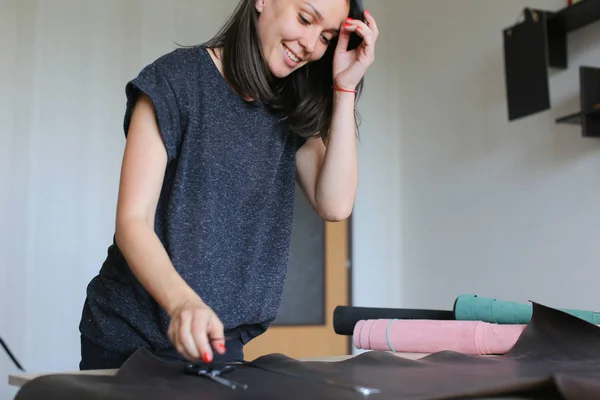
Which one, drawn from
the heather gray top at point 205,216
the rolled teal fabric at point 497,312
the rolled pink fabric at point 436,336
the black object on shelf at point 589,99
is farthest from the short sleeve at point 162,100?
the black object on shelf at point 589,99

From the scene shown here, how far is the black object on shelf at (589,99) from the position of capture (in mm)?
2553

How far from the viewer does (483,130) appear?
3.26 meters

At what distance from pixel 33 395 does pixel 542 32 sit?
8.15 ft

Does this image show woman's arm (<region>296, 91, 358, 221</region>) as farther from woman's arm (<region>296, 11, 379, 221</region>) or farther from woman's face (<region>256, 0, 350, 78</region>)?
woman's face (<region>256, 0, 350, 78</region>)

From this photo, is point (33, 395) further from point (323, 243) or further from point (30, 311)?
point (323, 243)

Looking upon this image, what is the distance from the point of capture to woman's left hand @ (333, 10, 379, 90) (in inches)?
46.3

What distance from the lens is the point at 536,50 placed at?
2.70 meters

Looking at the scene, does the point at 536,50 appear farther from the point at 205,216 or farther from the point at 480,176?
the point at 205,216

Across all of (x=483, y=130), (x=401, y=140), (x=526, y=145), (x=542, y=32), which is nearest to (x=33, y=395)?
(x=542, y=32)

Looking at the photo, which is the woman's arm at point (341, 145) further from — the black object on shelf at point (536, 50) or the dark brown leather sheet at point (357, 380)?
the black object on shelf at point (536, 50)

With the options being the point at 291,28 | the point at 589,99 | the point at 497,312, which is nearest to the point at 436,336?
the point at 497,312

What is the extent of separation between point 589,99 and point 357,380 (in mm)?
2182

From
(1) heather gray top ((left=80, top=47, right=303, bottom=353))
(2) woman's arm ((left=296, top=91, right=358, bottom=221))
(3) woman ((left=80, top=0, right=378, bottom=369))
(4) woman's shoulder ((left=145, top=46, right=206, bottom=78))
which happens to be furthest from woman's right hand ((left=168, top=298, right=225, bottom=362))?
(2) woman's arm ((left=296, top=91, right=358, bottom=221))

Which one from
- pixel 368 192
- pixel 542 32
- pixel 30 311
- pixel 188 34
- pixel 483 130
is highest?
pixel 188 34
